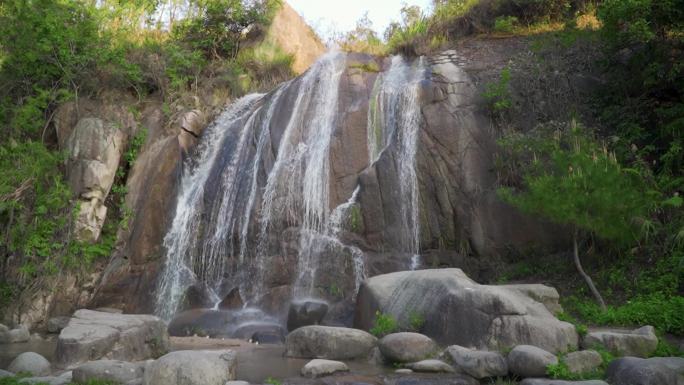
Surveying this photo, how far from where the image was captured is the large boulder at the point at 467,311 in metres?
8.21

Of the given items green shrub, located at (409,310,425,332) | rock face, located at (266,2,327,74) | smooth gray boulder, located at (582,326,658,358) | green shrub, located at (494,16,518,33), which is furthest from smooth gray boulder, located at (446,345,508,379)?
rock face, located at (266,2,327,74)

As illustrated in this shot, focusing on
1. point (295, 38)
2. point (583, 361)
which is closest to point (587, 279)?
point (583, 361)

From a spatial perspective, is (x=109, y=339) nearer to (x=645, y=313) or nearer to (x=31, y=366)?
(x=31, y=366)

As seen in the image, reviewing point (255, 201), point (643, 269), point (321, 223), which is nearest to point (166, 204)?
point (255, 201)

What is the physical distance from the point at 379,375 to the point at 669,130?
8289mm

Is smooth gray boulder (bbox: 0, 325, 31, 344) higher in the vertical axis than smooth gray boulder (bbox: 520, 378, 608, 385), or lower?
higher

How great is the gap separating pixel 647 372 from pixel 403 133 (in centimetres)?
872

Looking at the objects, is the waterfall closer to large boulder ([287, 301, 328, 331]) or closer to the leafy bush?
large boulder ([287, 301, 328, 331])

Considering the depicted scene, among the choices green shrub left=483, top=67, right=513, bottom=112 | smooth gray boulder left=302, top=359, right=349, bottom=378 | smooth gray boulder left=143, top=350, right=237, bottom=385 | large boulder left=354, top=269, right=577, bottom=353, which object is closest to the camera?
smooth gray boulder left=143, top=350, right=237, bottom=385

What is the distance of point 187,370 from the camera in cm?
657

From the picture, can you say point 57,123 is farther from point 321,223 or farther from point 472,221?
point 472,221

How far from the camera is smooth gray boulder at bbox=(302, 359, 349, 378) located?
7.61 meters

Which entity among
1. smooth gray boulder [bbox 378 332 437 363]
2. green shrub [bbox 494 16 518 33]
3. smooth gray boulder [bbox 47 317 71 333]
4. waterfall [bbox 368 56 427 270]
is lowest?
smooth gray boulder [bbox 378 332 437 363]

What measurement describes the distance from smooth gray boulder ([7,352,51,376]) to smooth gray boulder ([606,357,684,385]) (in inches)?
280
